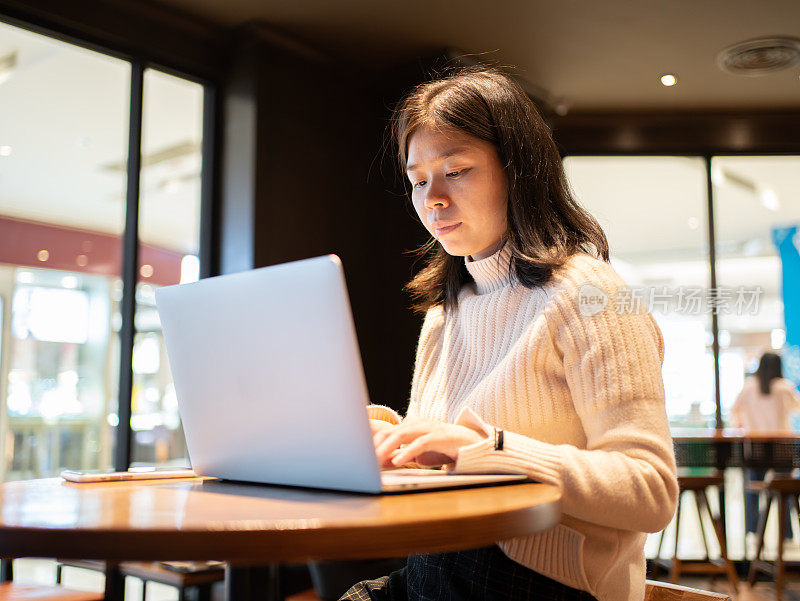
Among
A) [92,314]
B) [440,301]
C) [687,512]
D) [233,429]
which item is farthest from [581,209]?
[687,512]

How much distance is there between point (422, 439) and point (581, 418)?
0.25 m

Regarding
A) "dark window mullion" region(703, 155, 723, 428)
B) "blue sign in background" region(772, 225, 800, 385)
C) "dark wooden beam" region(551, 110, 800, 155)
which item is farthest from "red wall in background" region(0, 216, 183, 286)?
"blue sign in background" region(772, 225, 800, 385)

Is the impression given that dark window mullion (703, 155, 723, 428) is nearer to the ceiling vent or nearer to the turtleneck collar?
the ceiling vent

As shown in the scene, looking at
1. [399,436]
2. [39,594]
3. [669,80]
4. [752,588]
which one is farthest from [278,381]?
[752,588]

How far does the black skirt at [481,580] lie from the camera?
0.97 m

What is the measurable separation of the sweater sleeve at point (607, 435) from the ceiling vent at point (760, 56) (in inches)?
151

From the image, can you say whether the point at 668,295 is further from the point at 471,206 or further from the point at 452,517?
the point at 452,517

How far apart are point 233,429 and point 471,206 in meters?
0.51

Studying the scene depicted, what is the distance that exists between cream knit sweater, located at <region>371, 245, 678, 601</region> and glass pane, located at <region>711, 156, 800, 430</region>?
4.66 metres

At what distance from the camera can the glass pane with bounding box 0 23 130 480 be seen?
129 inches

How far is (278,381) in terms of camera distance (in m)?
0.85

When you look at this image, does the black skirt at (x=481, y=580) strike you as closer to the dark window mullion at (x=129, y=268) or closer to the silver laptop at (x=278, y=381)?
the silver laptop at (x=278, y=381)

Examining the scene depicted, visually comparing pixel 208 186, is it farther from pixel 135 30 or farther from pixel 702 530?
pixel 702 530

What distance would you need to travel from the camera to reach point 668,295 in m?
1.90
